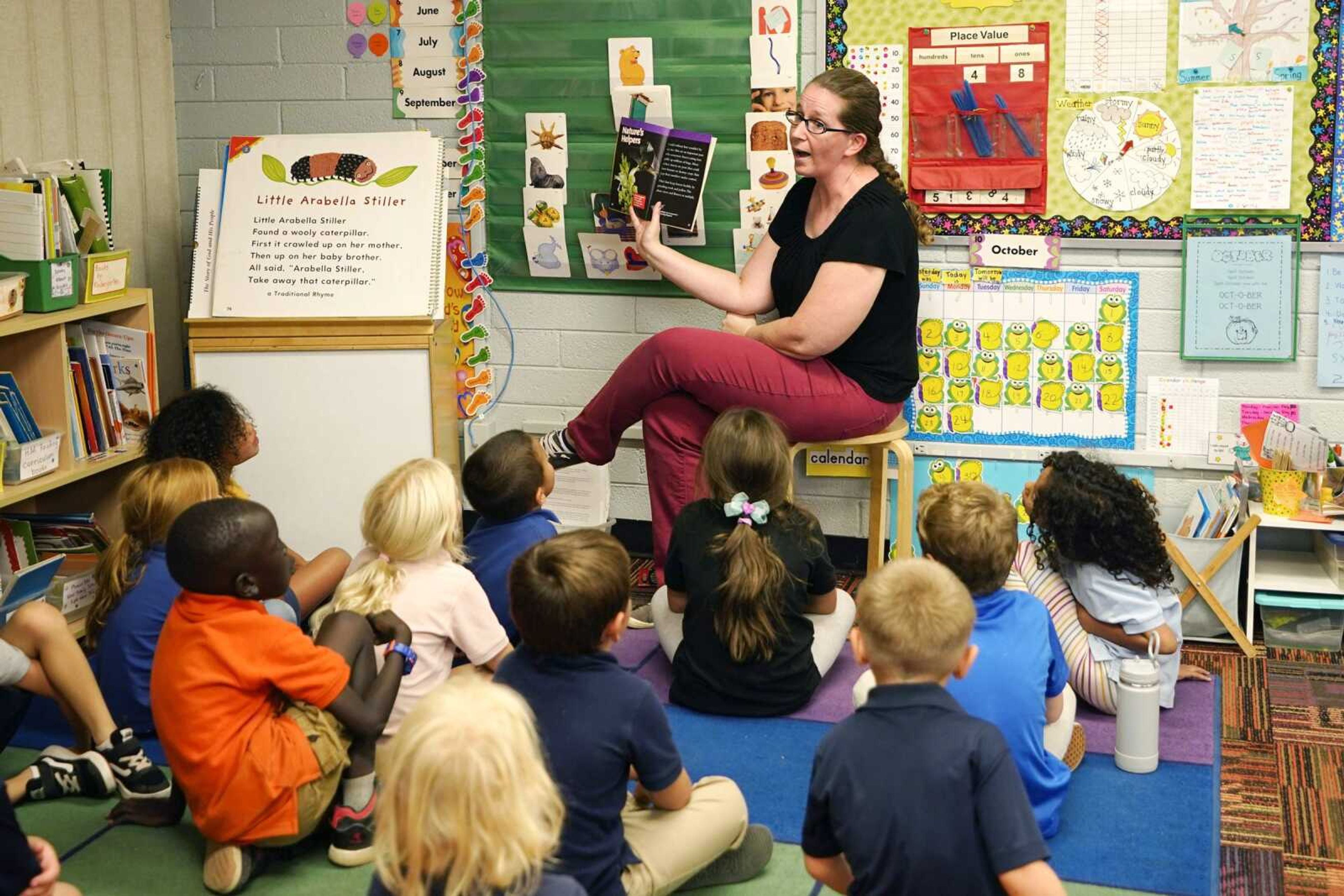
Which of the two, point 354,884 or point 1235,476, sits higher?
point 1235,476

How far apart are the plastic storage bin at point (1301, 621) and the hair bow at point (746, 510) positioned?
4.65 feet

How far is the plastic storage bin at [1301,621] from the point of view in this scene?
3594 mm

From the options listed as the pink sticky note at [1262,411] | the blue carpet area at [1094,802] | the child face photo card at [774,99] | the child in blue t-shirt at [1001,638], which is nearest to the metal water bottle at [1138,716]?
the blue carpet area at [1094,802]

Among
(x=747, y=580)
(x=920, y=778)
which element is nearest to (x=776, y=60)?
(x=747, y=580)

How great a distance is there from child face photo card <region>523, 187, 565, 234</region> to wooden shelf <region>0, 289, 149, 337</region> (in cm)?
112

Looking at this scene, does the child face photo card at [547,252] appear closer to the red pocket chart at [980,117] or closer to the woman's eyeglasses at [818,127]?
the woman's eyeglasses at [818,127]

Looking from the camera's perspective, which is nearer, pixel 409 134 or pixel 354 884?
pixel 354 884

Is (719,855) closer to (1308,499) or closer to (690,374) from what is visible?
(690,374)

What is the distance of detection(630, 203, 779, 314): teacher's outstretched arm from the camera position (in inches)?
156

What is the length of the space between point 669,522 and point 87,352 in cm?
152

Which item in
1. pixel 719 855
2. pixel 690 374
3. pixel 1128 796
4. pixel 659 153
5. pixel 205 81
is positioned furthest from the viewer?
pixel 205 81

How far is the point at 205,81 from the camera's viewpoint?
461 centimetres

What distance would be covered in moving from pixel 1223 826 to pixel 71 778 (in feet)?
7.18

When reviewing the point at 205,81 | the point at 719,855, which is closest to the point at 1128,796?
the point at 719,855
